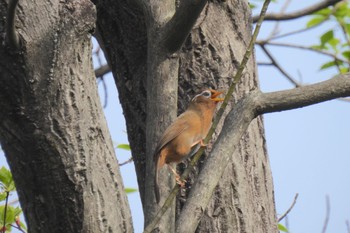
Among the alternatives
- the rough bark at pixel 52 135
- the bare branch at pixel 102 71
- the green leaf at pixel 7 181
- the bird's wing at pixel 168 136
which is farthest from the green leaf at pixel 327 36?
the rough bark at pixel 52 135

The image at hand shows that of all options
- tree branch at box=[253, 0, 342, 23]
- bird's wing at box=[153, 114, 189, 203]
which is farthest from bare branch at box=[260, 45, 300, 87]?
bird's wing at box=[153, 114, 189, 203]

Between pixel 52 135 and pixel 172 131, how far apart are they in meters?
0.92

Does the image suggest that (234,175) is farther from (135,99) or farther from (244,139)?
(135,99)

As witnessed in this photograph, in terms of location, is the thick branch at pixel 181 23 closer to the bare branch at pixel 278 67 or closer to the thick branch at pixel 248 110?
the thick branch at pixel 248 110

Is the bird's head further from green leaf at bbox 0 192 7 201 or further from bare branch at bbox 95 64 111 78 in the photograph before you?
bare branch at bbox 95 64 111 78

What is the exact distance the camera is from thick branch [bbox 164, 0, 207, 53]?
11.6ft

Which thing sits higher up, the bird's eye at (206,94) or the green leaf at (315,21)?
the green leaf at (315,21)

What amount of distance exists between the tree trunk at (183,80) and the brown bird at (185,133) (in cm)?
6

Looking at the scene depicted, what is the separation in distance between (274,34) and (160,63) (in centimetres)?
377

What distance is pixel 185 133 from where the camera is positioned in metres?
4.30

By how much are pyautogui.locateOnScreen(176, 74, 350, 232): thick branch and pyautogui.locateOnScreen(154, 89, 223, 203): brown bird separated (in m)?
0.37

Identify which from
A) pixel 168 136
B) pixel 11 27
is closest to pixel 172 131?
pixel 168 136

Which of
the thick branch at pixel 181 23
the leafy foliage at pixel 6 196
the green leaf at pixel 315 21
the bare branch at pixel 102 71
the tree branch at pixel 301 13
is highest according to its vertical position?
the tree branch at pixel 301 13

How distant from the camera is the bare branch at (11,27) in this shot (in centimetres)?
291
